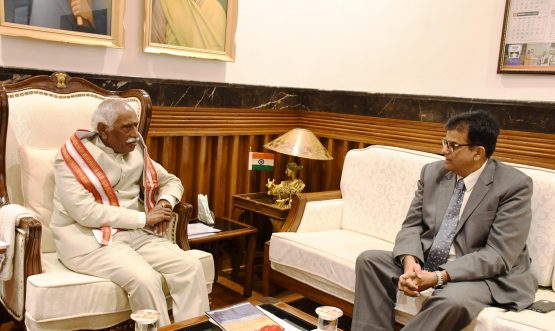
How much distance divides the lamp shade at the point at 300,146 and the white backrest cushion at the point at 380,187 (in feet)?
0.66

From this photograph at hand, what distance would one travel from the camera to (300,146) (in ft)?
11.4

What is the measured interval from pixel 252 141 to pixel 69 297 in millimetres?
1954

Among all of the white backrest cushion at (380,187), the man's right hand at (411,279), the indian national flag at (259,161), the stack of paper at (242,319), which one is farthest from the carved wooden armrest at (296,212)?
the stack of paper at (242,319)

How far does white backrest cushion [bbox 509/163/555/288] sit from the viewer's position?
2547mm

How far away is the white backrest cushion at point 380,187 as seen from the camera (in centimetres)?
312

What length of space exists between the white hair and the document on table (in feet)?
2.74

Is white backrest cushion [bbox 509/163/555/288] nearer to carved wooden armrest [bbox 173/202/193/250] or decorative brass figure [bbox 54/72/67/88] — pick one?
carved wooden armrest [bbox 173/202/193/250]

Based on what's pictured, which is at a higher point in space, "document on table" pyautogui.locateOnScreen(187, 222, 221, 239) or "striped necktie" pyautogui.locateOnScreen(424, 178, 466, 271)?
"striped necktie" pyautogui.locateOnScreen(424, 178, 466, 271)

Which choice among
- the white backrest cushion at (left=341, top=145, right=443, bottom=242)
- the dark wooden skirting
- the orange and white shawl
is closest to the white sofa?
the white backrest cushion at (left=341, top=145, right=443, bottom=242)

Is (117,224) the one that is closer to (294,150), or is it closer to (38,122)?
(38,122)

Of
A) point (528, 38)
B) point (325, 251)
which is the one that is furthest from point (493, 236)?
point (528, 38)

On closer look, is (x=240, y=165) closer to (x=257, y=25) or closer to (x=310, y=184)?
(x=310, y=184)

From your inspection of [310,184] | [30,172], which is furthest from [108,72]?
[310,184]

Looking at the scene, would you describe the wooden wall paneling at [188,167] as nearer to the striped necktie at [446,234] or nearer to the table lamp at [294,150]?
the table lamp at [294,150]
